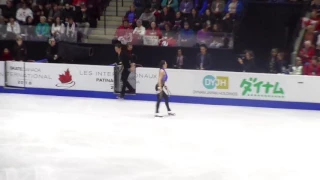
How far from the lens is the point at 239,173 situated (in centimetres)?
816

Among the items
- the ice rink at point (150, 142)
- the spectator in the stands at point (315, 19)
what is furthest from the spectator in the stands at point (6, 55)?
the spectator in the stands at point (315, 19)

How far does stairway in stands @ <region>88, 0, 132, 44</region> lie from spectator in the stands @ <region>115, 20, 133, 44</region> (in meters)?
0.29

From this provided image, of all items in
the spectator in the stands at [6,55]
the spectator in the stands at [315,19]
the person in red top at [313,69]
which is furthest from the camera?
the spectator in the stands at [6,55]

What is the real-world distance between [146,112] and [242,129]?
279 centimetres

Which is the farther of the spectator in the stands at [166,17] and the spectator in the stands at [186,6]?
the spectator in the stands at [186,6]

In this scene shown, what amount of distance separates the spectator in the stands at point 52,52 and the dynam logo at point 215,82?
4.86 metres

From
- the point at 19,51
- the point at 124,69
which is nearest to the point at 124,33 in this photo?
the point at 124,69

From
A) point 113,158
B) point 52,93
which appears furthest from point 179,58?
point 113,158

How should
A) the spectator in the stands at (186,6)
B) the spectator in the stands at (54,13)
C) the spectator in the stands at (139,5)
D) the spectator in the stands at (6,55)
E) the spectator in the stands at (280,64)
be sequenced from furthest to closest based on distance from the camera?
the spectator in the stands at (54,13), the spectator in the stands at (139,5), the spectator in the stands at (186,6), the spectator in the stands at (6,55), the spectator in the stands at (280,64)

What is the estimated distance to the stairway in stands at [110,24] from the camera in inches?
663

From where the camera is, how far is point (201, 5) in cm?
1709

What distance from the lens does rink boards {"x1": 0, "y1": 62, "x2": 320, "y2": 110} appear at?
44.9 feet

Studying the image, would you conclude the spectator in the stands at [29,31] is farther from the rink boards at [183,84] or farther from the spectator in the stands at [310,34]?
the spectator in the stands at [310,34]

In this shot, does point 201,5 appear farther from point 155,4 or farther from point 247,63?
point 247,63
